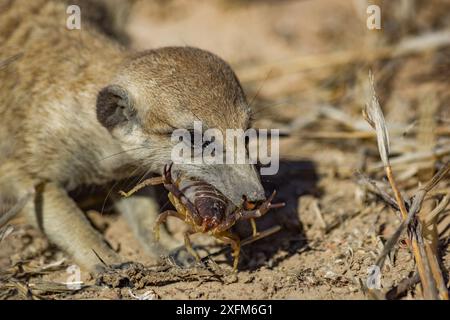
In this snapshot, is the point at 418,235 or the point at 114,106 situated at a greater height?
the point at 114,106

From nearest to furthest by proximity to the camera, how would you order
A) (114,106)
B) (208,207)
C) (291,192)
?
(208,207) → (114,106) → (291,192)

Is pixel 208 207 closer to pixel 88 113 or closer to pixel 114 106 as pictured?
pixel 114 106

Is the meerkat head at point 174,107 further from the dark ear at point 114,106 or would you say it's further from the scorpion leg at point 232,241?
the scorpion leg at point 232,241

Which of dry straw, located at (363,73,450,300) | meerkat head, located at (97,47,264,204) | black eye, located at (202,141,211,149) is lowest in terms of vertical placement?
dry straw, located at (363,73,450,300)

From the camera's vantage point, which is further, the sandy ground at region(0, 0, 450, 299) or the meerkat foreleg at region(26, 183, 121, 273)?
the meerkat foreleg at region(26, 183, 121, 273)

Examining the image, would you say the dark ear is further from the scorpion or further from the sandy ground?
the sandy ground

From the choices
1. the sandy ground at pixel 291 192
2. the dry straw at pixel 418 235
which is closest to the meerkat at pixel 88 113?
the sandy ground at pixel 291 192

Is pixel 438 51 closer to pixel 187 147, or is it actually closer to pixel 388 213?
pixel 388 213

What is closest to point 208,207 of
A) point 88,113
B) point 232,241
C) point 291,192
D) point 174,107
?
point 232,241

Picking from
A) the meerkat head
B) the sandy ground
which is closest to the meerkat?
the meerkat head
